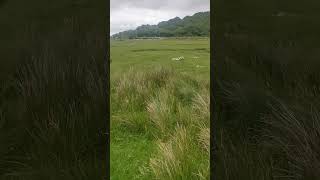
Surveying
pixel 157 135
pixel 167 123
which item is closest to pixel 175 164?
pixel 157 135

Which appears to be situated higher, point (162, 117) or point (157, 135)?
point (162, 117)

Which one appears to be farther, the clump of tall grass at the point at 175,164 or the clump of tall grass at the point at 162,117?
the clump of tall grass at the point at 162,117
